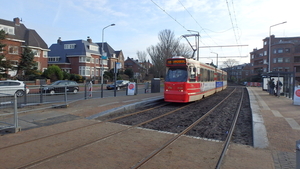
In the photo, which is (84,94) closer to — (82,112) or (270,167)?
(82,112)

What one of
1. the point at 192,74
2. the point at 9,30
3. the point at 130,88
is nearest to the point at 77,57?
the point at 9,30

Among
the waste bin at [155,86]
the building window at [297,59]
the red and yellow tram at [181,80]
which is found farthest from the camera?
the building window at [297,59]

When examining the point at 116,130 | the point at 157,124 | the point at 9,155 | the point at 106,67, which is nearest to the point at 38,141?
the point at 9,155

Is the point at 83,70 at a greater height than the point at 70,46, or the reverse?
the point at 70,46

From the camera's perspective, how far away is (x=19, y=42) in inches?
1473

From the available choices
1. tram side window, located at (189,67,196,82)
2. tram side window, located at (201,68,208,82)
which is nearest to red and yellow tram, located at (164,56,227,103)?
tram side window, located at (189,67,196,82)

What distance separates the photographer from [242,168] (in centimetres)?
469

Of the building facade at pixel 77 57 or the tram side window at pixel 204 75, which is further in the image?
the building facade at pixel 77 57

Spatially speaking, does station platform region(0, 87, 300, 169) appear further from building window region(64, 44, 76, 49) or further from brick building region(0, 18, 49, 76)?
building window region(64, 44, 76, 49)

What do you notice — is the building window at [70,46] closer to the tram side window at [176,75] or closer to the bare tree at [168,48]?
the bare tree at [168,48]

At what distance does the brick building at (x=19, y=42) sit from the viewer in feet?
111

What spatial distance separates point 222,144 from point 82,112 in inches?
277

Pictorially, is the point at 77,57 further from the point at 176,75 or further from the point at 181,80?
the point at 181,80

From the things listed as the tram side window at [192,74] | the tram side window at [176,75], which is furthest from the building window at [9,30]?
the tram side window at [192,74]
